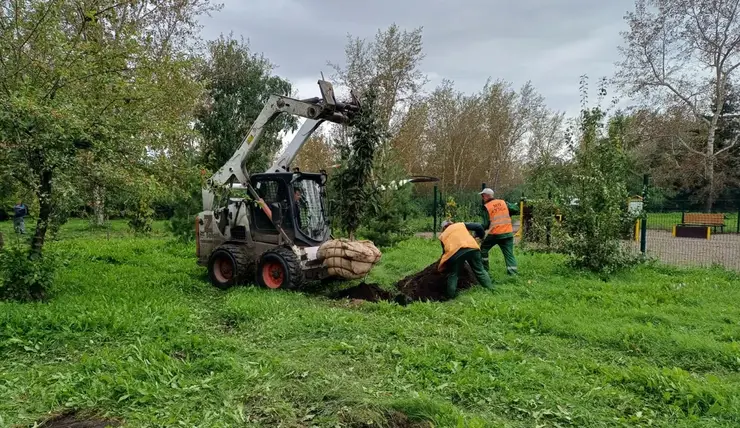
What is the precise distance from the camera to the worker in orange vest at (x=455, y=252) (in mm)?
7754

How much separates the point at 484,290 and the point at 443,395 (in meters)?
4.17

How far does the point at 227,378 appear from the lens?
425 centimetres

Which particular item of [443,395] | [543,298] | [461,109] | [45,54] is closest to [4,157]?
[45,54]

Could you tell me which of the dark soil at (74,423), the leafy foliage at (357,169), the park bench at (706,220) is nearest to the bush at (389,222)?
the leafy foliage at (357,169)

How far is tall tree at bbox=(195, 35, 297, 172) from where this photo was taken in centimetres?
2081

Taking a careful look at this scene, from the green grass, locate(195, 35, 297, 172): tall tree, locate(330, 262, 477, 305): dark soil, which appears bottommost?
the green grass

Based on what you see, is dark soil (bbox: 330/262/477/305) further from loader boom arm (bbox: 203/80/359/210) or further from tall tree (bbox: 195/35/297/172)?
tall tree (bbox: 195/35/297/172)

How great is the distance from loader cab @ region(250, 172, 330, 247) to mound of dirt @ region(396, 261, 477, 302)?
1746 mm

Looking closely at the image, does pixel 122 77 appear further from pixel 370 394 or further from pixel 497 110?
pixel 497 110

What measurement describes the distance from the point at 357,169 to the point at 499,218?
2885 millimetres

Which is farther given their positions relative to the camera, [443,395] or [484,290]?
[484,290]

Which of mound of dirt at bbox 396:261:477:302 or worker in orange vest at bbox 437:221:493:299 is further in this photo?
mound of dirt at bbox 396:261:477:302

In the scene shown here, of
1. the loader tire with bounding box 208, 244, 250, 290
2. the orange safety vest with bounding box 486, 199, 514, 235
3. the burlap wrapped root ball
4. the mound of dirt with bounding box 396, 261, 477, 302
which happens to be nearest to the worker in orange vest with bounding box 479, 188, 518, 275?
the orange safety vest with bounding box 486, 199, 514, 235

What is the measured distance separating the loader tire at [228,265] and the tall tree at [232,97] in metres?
11.4
